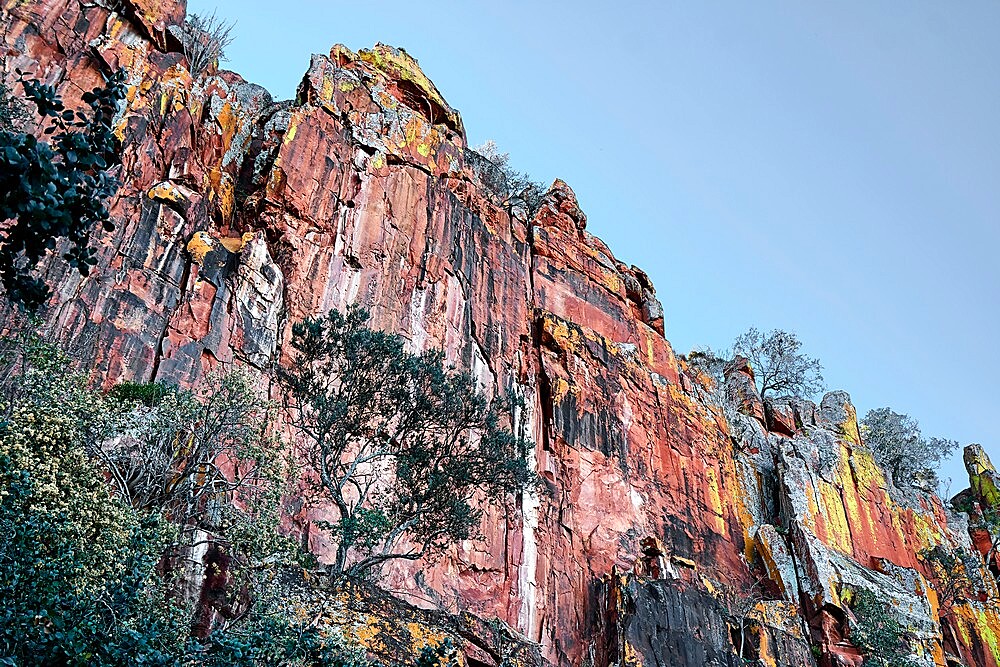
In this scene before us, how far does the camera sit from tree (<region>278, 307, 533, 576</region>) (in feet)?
70.0

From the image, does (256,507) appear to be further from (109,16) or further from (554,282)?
(554,282)

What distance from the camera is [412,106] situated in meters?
41.2

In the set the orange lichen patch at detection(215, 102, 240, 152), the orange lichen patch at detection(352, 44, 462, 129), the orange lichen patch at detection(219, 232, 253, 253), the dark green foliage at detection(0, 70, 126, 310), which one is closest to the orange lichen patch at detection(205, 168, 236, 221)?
the orange lichen patch at detection(215, 102, 240, 152)

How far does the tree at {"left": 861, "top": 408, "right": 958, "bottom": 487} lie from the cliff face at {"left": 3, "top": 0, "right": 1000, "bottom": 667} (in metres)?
6.30

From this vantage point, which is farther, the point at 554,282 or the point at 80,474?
the point at 554,282

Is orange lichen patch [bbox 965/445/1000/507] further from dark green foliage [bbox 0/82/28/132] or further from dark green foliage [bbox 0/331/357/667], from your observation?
dark green foliage [bbox 0/82/28/132]

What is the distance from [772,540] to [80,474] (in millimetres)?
29673

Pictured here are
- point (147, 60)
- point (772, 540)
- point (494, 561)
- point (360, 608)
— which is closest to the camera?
point (360, 608)

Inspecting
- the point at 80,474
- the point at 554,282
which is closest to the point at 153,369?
the point at 80,474

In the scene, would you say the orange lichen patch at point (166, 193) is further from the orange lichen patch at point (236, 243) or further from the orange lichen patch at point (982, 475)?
the orange lichen patch at point (982, 475)

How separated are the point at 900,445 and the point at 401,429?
144 ft

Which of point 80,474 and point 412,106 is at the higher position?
point 412,106

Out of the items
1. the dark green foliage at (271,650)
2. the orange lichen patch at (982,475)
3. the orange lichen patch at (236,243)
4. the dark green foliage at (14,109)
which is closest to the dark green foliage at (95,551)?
the dark green foliage at (271,650)

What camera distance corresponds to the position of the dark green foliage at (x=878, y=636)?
100 ft
